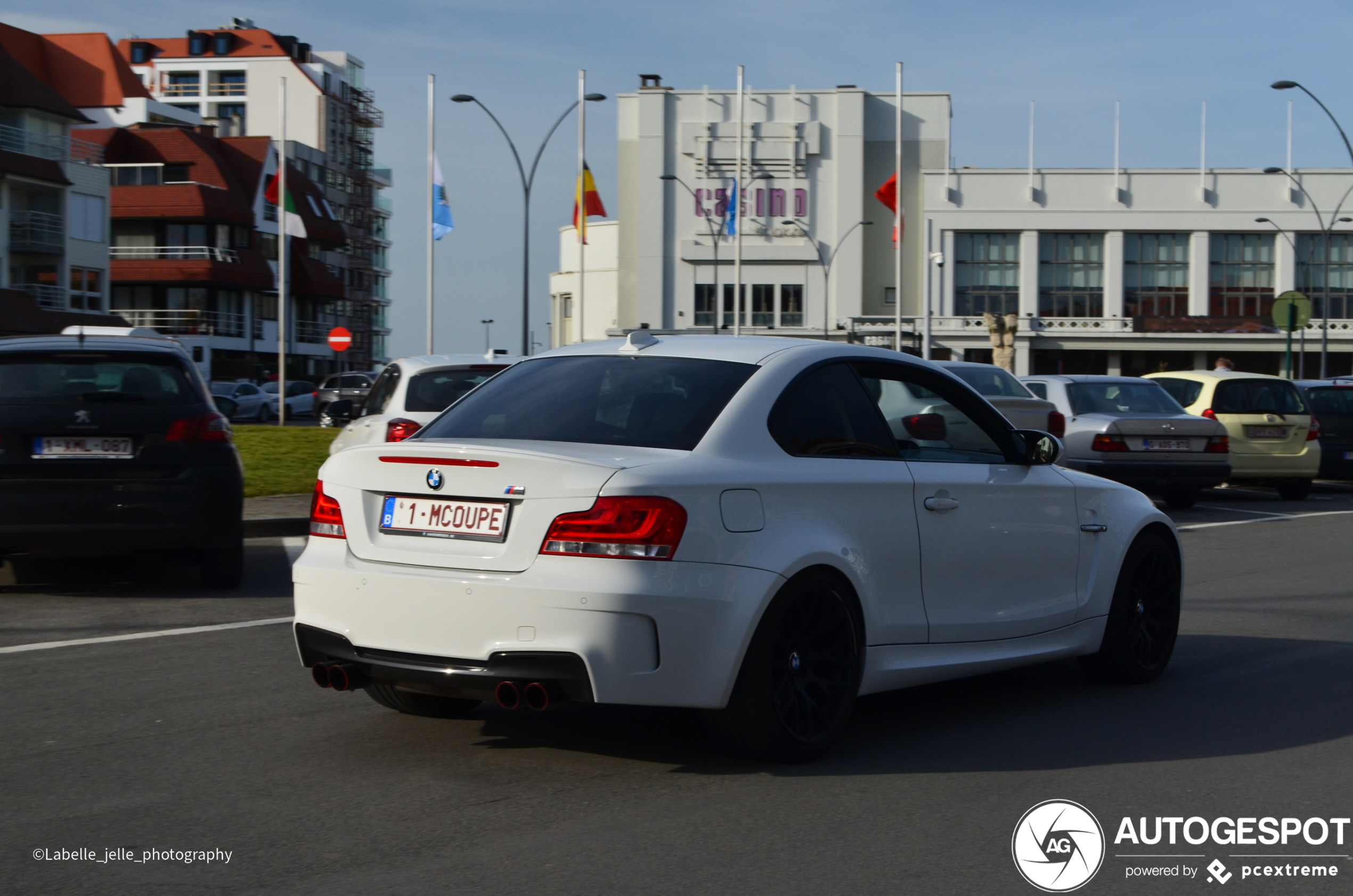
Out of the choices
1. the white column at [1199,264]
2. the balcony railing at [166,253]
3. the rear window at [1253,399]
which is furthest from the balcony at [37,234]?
the white column at [1199,264]

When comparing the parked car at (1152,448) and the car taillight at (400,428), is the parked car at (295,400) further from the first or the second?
the car taillight at (400,428)

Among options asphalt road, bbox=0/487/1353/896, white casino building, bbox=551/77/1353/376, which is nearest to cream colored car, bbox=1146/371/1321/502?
asphalt road, bbox=0/487/1353/896

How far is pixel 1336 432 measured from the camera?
21.1m

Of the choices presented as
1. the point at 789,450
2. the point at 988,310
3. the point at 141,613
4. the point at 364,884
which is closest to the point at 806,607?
the point at 789,450

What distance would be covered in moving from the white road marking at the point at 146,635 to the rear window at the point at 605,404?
10.1 feet

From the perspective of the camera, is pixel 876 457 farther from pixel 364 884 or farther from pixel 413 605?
pixel 364 884

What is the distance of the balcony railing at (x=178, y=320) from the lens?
72.5 m

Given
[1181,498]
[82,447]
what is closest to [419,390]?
[82,447]

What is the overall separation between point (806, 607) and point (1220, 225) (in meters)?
84.7

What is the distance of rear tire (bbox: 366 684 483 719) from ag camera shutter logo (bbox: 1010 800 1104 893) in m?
2.24

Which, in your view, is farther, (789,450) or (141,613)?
(141,613)

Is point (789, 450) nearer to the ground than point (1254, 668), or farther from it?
farther from it

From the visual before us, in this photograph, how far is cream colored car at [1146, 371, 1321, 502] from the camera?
19297 millimetres

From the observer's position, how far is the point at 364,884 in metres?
3.80
